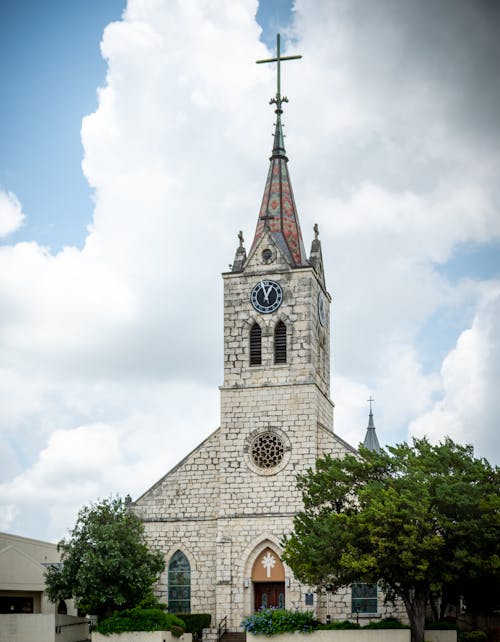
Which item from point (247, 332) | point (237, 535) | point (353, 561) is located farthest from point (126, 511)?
point (353, 561)

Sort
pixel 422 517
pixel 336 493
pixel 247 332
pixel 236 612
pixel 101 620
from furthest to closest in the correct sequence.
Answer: pixel 247 332
pixel 236 612
pixel 101 620
pixel 336 493
pixel 422 517

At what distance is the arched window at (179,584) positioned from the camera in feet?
152

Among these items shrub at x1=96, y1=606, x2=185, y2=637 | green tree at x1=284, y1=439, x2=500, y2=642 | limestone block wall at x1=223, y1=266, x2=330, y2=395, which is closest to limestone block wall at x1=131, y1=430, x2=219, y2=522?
limestone block wall at x1=223, y1=266, x2=330, y2=395

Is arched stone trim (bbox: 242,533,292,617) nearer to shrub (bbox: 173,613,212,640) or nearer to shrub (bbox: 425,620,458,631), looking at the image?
shrub (bbox: 173,613,212,640)

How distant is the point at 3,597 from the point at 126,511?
6.57m

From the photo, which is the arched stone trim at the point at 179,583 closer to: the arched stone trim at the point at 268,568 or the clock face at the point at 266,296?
the arched stone trim at the point at 268,568

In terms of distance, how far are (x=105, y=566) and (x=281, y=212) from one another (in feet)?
65.9

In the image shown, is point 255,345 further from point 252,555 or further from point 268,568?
point 268,568

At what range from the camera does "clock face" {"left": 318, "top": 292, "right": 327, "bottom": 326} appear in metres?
50.3

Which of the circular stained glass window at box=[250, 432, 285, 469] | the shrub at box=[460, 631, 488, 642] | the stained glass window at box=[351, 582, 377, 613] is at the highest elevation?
the circular stained glass window at box=[250, 432, 285, 469]

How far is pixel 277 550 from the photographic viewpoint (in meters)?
45.3

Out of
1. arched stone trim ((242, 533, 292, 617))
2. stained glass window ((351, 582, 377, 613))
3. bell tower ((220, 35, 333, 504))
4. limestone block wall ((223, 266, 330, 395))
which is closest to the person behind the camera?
stained glass window ((351, 582, 377, 613))

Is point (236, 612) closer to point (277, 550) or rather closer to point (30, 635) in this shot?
point (277, 550)

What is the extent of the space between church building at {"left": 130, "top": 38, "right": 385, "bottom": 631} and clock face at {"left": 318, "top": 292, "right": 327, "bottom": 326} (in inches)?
7.7
